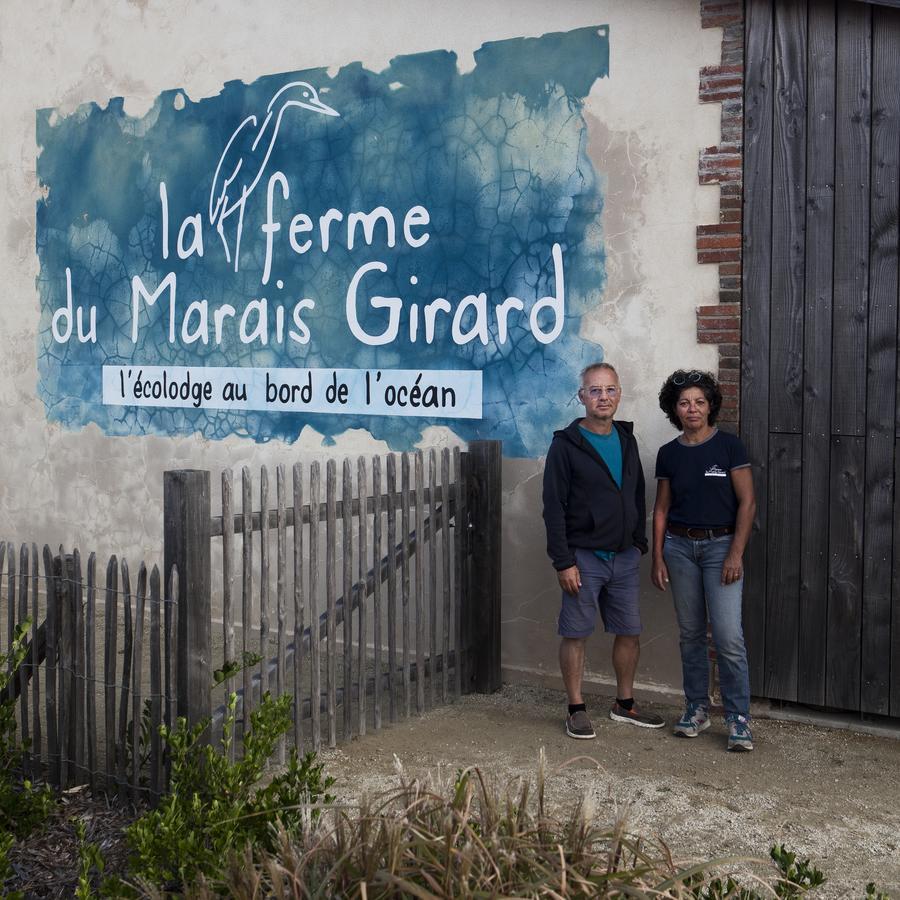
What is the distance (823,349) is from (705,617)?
1515mm

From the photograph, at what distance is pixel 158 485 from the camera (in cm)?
893

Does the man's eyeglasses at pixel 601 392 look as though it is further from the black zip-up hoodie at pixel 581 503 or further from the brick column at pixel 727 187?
the brick column at pixel 727 187

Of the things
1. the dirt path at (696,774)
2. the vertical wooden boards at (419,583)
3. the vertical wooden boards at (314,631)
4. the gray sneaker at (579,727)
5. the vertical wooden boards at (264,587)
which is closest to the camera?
the dirt path at (696,774)

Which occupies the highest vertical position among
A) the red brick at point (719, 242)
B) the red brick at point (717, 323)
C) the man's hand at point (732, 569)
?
the red brick at point (719, 242)

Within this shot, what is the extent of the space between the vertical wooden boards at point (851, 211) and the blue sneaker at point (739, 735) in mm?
1571

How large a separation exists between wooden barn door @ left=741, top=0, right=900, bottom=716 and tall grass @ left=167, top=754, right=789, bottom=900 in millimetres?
3594

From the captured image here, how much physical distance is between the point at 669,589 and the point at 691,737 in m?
0.92

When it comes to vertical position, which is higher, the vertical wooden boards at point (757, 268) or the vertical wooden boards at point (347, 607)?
the vertical wooden boards at point (757, 268)

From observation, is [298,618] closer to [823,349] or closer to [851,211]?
[823,349]

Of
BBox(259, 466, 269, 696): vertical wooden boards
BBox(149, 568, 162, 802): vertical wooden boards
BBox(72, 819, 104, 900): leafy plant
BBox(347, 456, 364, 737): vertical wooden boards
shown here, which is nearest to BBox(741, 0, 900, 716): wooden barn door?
BBox(347, 456, 364, 737): vertical wooden boards

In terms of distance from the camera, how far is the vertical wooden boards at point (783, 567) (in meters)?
6.40

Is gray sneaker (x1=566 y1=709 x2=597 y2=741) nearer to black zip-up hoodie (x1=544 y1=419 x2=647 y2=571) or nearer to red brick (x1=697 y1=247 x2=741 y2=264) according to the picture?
black zip-up hoodie (x1=544 y1=419 x2=647 y2=571)

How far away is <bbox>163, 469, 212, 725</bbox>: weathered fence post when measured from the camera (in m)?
4.91

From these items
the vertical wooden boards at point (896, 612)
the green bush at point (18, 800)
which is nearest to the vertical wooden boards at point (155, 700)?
the green bush at point (18, 800)
